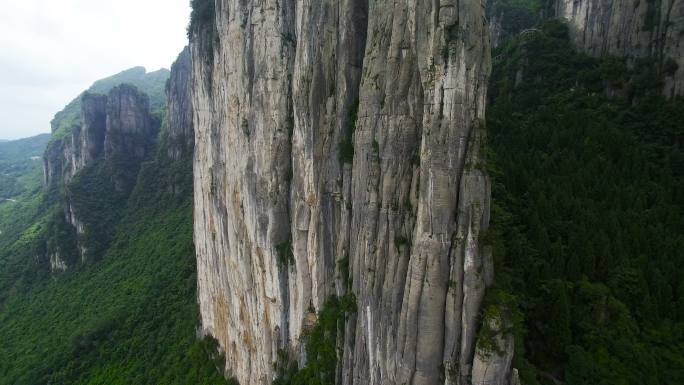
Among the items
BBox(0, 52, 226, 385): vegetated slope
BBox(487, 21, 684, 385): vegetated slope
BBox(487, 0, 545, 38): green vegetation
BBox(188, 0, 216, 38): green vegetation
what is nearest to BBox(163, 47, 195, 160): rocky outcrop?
BBox(0, 52, 226, 385): vegetated slope

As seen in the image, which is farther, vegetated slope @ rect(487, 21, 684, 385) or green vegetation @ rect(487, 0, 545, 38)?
green vegetation @ rect(487, 0, 545, 38)

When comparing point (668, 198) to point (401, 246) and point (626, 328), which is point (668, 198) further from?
point (401, 246)

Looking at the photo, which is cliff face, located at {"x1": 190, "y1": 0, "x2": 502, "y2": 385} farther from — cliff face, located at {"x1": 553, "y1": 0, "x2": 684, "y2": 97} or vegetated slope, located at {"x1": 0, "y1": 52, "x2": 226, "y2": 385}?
cliff face, located at {"x1": 553, "y1": 0, "x2": 684, "y2": 97}

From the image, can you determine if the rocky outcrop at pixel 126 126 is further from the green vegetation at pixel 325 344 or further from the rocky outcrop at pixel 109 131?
the green vegetation at pixel 325 344

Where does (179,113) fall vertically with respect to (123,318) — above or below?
above

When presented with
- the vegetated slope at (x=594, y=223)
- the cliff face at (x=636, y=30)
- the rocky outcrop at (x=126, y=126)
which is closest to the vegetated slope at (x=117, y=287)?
the rocky outcrop at (x=126, y=126)

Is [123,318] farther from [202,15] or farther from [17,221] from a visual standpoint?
[17,221]

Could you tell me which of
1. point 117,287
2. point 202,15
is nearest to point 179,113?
point 117,287

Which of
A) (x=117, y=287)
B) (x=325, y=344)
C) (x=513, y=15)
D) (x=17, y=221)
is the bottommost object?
(x=117, y=287)
